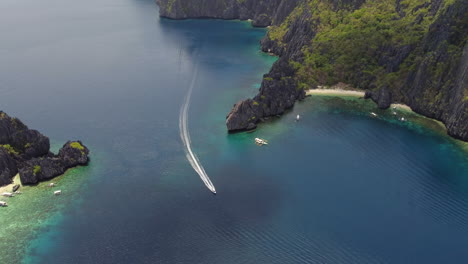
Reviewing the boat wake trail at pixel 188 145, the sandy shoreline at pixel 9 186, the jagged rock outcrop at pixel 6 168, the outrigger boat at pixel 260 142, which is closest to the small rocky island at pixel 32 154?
the jagged rock outcrop at pixel 6 168

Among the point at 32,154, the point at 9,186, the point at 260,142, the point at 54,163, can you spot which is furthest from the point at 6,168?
the point at 260,142

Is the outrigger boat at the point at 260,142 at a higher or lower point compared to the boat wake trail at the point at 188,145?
higher

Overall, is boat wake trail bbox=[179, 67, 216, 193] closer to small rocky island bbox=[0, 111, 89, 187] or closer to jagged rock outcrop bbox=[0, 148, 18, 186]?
small rocky island bbox=[0, 111, 89, 187]

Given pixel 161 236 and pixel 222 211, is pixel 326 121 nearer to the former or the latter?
pixel 222 211

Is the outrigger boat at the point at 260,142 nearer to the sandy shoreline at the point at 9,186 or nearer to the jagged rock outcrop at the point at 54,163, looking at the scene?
the jagged rock outcrop at the point at 54,163

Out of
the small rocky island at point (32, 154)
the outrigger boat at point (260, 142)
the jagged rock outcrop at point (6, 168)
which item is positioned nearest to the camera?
the jagged rock outcrop at point (6, 168)

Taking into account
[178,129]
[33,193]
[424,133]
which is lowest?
[33,193]

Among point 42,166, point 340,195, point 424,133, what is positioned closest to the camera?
point 340,195

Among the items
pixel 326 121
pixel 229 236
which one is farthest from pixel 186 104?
pixel 229 236
